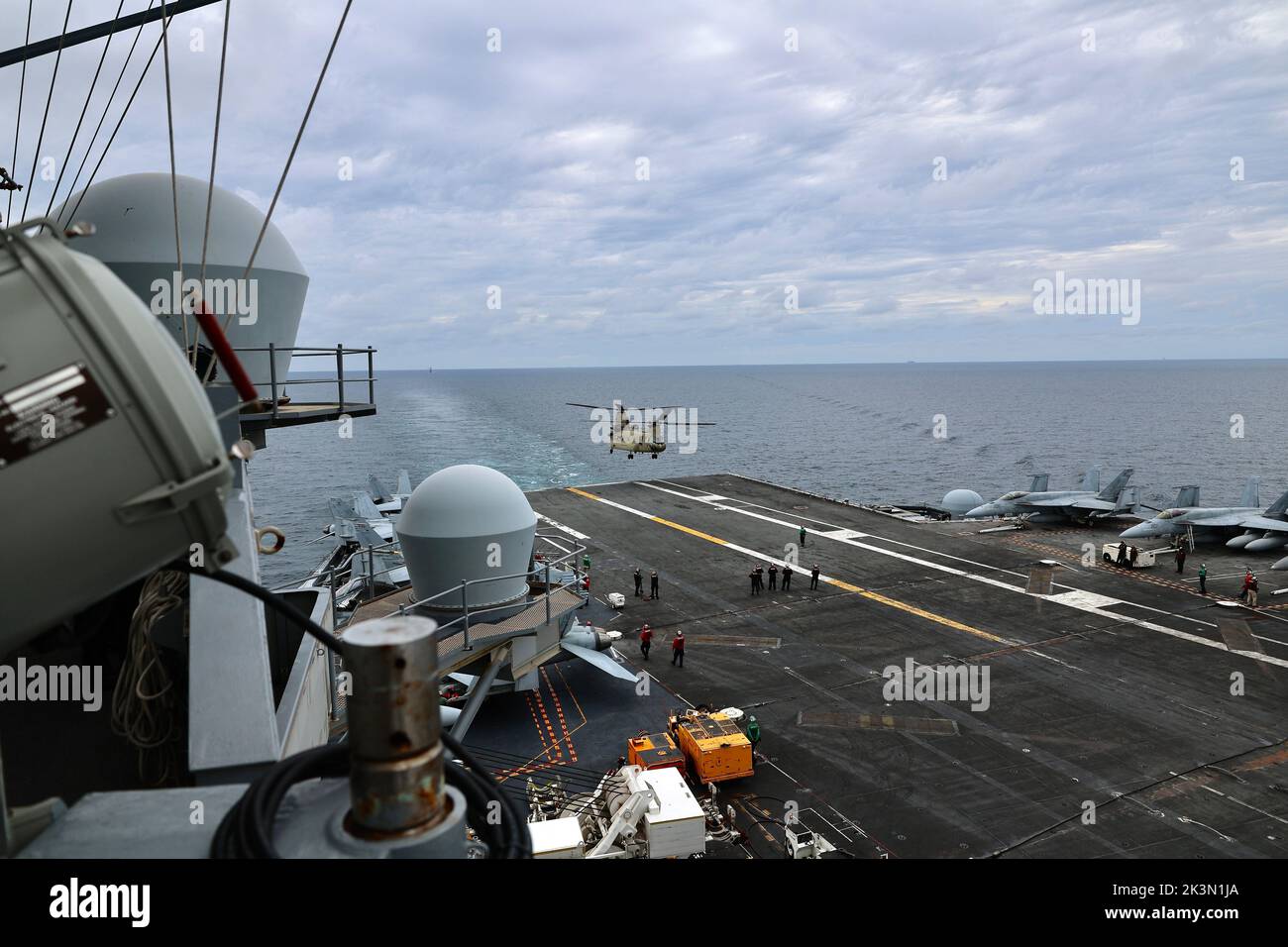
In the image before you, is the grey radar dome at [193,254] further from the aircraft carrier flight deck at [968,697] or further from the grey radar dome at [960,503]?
the grey radar dome at [960,503]

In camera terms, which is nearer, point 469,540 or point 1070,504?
point 469,540

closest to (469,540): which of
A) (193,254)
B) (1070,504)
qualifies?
(193,254)

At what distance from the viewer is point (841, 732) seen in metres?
23.1

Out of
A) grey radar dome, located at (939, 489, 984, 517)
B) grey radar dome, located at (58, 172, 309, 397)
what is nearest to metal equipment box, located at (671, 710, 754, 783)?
grey radar dome, located at (58, 172, 309, 397)

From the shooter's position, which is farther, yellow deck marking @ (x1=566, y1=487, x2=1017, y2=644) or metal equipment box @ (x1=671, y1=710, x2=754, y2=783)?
yellow deck marking @ (x1=566, y1=487, x2=1017, y2=644)

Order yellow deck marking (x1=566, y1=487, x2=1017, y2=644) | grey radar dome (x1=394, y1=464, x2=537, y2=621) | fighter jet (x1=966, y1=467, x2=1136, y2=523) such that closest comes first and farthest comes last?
grey radar dome (x1=394, y1=464, x2=537, y2=621) → yellow deck marking (x1=566, y1=487, x2=1017, y2=644) → fighter jet (x1=966, y1=467, x2=1136, y2=523)

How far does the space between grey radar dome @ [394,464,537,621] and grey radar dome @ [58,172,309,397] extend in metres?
6.50

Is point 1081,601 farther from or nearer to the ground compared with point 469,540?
nearer to the ground

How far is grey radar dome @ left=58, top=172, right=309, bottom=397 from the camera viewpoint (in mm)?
11211

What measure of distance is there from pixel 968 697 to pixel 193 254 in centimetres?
2421

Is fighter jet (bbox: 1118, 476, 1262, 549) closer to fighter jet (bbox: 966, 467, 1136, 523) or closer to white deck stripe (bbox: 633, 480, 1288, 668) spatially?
fighter jet (bbox: 966, 467, 1136, 523)

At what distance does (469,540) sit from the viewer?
18.4 meters

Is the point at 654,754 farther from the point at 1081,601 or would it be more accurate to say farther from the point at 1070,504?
the point at 1070,504
